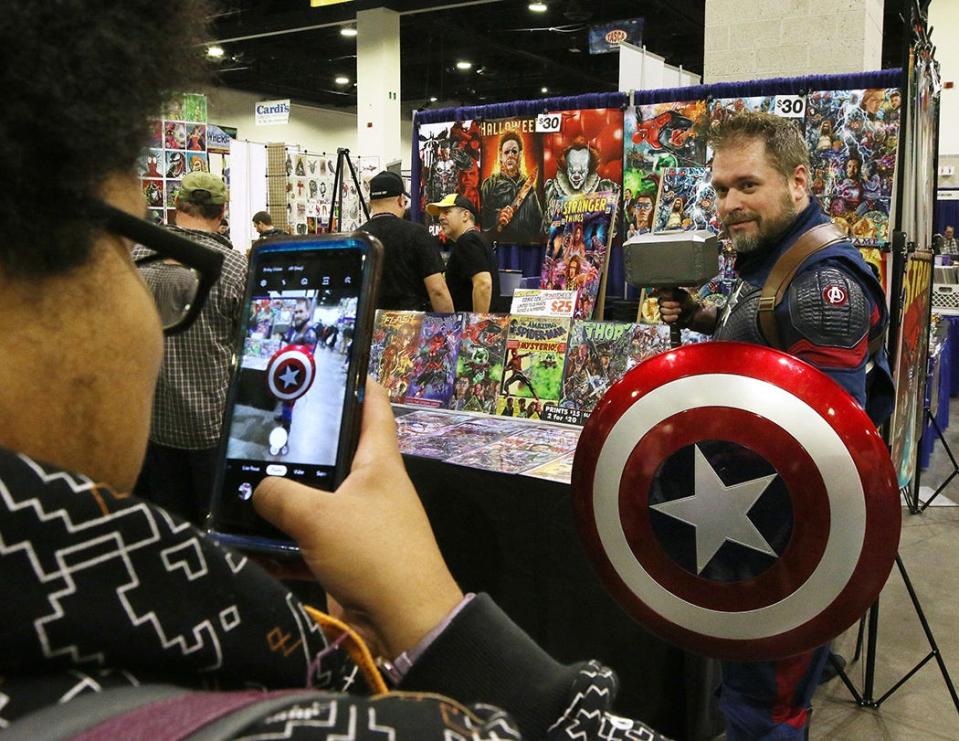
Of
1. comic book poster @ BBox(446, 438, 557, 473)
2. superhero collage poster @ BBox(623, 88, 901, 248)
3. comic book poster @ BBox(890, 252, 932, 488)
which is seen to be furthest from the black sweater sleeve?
superhero collage poster @ BBox(623, 88, 901, 248)

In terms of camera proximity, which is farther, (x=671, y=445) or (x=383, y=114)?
(x=383, y=114)

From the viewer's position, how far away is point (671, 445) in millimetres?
1363

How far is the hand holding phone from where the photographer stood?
64 centimetres

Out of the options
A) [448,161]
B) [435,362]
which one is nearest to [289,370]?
[435,362]

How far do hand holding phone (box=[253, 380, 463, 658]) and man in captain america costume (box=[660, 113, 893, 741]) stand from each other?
3.96 feet

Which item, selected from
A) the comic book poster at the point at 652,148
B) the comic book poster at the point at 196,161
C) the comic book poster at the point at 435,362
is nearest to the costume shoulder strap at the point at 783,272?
the comic book poster at the point at 435,362

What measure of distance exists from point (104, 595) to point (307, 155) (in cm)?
889

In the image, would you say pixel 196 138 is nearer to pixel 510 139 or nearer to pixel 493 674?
pixel 510 139

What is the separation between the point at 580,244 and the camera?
5.29m

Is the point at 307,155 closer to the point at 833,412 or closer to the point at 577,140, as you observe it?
the point at 577,140

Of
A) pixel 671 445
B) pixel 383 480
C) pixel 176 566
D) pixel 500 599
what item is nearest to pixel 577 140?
pixel 500 599

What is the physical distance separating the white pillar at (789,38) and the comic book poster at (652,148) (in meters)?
0.30

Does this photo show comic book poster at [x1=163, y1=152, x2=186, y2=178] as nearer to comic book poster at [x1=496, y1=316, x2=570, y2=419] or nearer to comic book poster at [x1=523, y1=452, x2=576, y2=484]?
comic book poster at [x1=496, y1=316, x2=570, y2=419]

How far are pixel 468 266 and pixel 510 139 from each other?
1.50m
